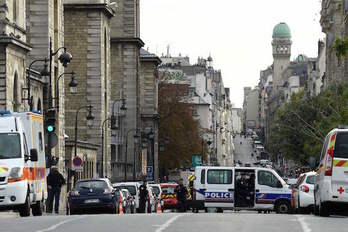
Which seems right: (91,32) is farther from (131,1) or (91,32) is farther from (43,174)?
(43,174)

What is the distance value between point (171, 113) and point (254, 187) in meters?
88.8

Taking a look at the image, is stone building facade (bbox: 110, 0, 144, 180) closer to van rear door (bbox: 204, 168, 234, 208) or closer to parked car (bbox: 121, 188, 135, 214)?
parked car (bbox: 121, 188, 135, 214)

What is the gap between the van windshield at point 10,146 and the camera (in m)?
34.7

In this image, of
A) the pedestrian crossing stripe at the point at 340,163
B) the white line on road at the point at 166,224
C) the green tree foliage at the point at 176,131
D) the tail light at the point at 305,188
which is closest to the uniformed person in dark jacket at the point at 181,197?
the tail light at the point at 305,188

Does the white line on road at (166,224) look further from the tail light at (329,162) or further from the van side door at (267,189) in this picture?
the van side door at (267,189)

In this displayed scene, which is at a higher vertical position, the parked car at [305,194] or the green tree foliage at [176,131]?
the green tree foliage at [176,131]

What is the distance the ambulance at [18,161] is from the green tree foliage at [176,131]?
97.1 metres

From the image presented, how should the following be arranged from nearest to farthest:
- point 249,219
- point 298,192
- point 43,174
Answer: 1. point 249,219
2. point 43,174
3. point 298,192

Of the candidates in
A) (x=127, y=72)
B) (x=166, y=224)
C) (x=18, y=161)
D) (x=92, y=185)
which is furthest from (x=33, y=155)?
(x=127, y=72)

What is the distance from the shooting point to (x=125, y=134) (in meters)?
115

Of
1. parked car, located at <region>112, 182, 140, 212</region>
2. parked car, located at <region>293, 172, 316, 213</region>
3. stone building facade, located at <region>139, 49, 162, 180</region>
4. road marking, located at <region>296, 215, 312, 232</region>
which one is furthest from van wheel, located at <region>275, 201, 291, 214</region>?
stone building facade, located at <region>139, 49, 162, 180</region>

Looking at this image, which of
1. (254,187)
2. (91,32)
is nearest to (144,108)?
(91,32)

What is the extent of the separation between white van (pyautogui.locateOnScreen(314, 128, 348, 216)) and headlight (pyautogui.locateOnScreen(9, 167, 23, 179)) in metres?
7.79

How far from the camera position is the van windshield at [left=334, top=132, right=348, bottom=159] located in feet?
102
